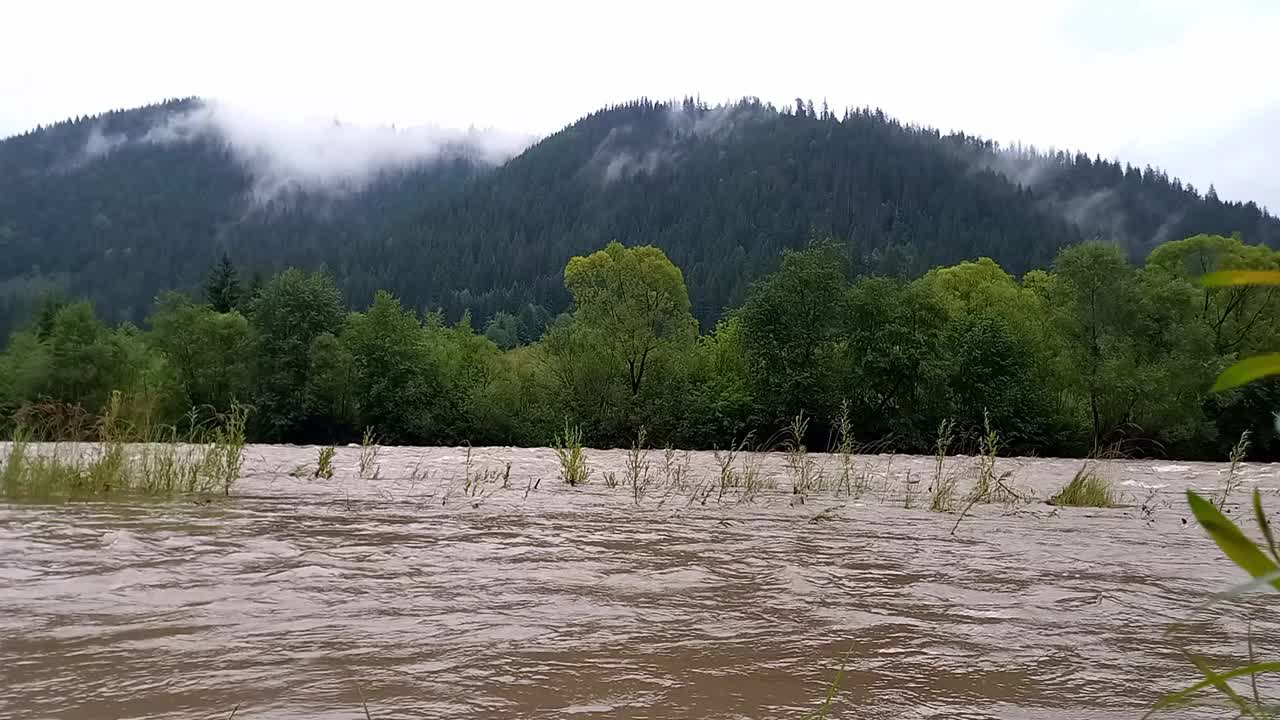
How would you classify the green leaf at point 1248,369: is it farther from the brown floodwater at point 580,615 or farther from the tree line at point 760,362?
the tree line at point 760,362

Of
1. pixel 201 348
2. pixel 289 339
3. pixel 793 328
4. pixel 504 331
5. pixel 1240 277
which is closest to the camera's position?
pixel 1240 277

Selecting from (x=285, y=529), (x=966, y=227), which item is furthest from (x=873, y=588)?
(x=966, y=227)

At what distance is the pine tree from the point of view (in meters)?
60.5

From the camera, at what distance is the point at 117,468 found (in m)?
8.78

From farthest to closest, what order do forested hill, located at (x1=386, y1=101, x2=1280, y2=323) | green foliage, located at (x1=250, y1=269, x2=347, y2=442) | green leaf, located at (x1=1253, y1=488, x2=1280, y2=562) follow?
forested hill, located at (x1=386, y1=101, x2=1280, y2=323)
green foliage, located at (x1=250, y1=269, x2=347, y2=442)
green leaf, located at (x1=1253, y1=488, x2=1280, y2=562)

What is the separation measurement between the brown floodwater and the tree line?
94.2 ft

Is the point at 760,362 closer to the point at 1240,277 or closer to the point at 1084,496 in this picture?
the point at 1084,496

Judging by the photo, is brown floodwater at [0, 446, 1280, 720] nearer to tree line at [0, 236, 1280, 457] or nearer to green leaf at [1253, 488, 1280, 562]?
green leaf at [1253, 488, 1280, 562]

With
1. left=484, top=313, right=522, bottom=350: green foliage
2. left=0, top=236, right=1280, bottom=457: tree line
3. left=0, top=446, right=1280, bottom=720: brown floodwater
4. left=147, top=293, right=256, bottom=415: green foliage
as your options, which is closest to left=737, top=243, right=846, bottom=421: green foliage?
left=0, top=236, right=1280, bottom=457: tree line

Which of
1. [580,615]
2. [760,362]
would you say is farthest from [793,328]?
[580,615]

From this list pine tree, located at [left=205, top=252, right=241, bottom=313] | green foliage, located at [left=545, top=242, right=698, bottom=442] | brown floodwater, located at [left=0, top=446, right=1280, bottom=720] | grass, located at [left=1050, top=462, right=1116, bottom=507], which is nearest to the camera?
brown floodwater, located at [left=0, top=446, right=1280, bottom=720]

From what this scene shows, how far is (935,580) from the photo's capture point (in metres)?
Result: 5.53

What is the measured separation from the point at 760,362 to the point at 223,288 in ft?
129

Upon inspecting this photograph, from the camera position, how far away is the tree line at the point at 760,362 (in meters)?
38.4
